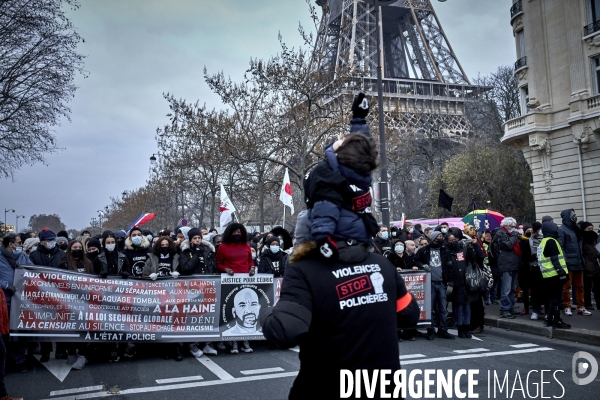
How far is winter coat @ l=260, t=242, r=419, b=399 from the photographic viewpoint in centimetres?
219

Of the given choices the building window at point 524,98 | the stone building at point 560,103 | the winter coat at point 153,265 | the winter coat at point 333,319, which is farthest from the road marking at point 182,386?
the building window at point 524,98

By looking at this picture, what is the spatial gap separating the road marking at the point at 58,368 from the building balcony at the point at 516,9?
28763mm

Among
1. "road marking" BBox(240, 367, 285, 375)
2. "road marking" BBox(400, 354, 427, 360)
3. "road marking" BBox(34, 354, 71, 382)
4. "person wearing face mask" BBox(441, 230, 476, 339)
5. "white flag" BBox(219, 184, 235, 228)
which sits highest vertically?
"white flag" BBox(219, 184, 235, 228)

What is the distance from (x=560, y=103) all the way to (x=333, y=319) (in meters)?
27.2

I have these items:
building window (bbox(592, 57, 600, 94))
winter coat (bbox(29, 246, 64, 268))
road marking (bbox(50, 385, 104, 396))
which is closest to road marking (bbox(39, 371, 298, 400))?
road marking (bbox(50, 385, 104, 396))

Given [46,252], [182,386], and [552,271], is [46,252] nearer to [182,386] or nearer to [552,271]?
[182,386]

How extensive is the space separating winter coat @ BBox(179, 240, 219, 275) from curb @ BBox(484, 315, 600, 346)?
18.7ft

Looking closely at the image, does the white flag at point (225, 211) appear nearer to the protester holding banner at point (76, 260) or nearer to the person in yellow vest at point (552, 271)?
the protester holding banner at point (76, 260)

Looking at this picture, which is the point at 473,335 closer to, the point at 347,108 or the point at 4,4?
the point at 347,108

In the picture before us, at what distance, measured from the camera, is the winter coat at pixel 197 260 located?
8.26 meters

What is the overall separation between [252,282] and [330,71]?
49.0 feet

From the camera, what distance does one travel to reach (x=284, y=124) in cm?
2255

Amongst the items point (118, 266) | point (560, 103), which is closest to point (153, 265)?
point (118, 266)

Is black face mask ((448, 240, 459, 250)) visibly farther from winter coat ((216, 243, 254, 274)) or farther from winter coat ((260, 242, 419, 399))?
winter coat ((260, 242, 419, 399))
